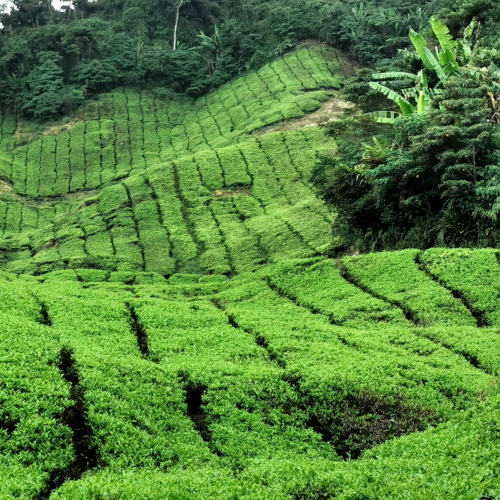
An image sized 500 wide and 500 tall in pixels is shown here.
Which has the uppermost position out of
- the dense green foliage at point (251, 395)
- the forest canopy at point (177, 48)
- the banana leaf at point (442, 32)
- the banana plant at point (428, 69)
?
the forest canopy at point (177, 48)

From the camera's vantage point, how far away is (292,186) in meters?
34.3

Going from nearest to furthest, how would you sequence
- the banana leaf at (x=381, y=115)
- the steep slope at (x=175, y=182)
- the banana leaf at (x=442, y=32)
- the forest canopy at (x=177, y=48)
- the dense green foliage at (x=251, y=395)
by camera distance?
the dense green foliage at (x=251, y=395)
the banana leaf at (x=442, y=32)
the banana leaf at (x=381, y=115)
the steep slope at (x=175, y=182)
the forest canopy at (x=177, y=48)

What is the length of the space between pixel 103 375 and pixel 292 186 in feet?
84.5

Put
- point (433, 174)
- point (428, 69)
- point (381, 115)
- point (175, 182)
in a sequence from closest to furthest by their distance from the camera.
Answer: point (433, 174) → point (381, 115) → point (428, 69) → point (175, 182)

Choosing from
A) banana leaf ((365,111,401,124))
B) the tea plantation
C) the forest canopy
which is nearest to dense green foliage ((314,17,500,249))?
banana leaf ((365,111,401,124))

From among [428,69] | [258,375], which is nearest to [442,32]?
[428,69]

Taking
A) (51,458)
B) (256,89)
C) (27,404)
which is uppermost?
(256,89)

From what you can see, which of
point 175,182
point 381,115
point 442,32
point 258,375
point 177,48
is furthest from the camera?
point 177,48

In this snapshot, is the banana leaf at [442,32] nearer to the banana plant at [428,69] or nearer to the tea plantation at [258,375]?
the banana plant at [428,69]

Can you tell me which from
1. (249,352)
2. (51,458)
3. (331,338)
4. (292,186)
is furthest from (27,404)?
(292,186)

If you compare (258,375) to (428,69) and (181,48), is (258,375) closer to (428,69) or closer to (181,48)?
(428,69)

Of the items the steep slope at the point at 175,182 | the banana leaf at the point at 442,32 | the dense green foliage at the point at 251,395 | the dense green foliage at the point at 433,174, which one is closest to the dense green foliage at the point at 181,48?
the steep slope at the point at 175,182

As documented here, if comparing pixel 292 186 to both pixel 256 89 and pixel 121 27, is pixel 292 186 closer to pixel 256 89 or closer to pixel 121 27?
pixel 256 89

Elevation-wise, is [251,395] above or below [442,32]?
below
